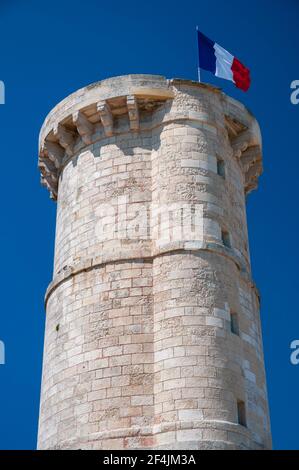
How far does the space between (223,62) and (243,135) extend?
Answer: 7.26ft

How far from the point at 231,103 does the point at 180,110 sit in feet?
6.51

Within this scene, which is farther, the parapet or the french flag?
the french flag

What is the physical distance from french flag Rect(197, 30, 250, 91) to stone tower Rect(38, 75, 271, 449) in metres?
1.10

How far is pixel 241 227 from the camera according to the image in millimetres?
19297

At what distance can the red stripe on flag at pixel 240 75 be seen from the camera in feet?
68.2

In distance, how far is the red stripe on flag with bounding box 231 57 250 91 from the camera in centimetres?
2080

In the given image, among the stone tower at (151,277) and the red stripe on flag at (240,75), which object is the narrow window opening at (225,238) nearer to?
the stone tower at (151,277)

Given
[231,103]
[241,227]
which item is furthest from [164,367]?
[231,103]

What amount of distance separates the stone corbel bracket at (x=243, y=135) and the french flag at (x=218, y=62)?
3.07ft

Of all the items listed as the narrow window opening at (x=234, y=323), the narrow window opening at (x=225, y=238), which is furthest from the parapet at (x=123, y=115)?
the narrow window opening at (x=234, y=323)

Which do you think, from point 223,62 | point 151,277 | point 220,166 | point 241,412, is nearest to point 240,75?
point 223,62

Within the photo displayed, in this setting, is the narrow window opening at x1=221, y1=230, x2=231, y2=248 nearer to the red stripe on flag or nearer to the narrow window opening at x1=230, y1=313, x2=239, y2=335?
the narrow window opening at x1=230, y1=313, x2=239, y2=335

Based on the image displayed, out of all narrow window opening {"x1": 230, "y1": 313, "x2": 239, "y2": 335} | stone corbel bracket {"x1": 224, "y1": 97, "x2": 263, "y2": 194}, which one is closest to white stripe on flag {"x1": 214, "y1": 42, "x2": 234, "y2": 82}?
stone corbel bracket {"x1": 224, "y1": 97, "x2": 263, "y2": 194}

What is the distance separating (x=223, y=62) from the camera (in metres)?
20.7
